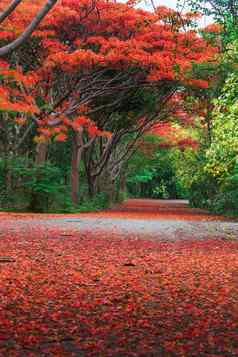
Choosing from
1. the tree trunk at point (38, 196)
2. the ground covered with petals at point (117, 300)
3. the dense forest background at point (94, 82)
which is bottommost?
the ground covered with petals at point (117, 300)

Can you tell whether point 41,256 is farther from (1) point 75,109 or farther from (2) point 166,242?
(1) point 75,109

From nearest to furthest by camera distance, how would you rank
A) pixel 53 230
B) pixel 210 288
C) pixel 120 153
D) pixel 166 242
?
1. pixel 210 288
2. pixel 166 242
3. pixel 53 230
4. pixel 120 153

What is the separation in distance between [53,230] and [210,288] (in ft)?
33.8

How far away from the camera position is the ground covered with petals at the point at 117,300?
5758 millimetres

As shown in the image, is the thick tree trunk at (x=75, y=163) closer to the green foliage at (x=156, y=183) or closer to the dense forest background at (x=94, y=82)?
the dense forest background at (x=94, y=82)

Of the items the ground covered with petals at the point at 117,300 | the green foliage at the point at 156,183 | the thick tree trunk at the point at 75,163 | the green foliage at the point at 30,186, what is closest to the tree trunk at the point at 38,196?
the green foliage at the point at 30,186

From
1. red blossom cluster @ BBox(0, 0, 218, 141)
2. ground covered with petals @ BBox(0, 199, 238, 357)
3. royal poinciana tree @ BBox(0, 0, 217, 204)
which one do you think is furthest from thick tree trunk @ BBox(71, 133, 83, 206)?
ground covered with petals @ BBox(0, 199, 238, 357)

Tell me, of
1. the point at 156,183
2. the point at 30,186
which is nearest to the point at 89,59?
the point at 30,186

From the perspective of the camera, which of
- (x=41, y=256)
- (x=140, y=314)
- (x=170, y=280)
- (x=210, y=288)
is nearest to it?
(x=140, y=314)

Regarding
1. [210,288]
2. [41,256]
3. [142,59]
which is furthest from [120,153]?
[210,288]

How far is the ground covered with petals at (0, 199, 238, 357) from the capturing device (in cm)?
576

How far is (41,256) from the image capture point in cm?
1243

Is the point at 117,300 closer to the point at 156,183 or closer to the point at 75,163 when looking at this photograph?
the point at 75,163

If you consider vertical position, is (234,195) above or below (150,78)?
below
